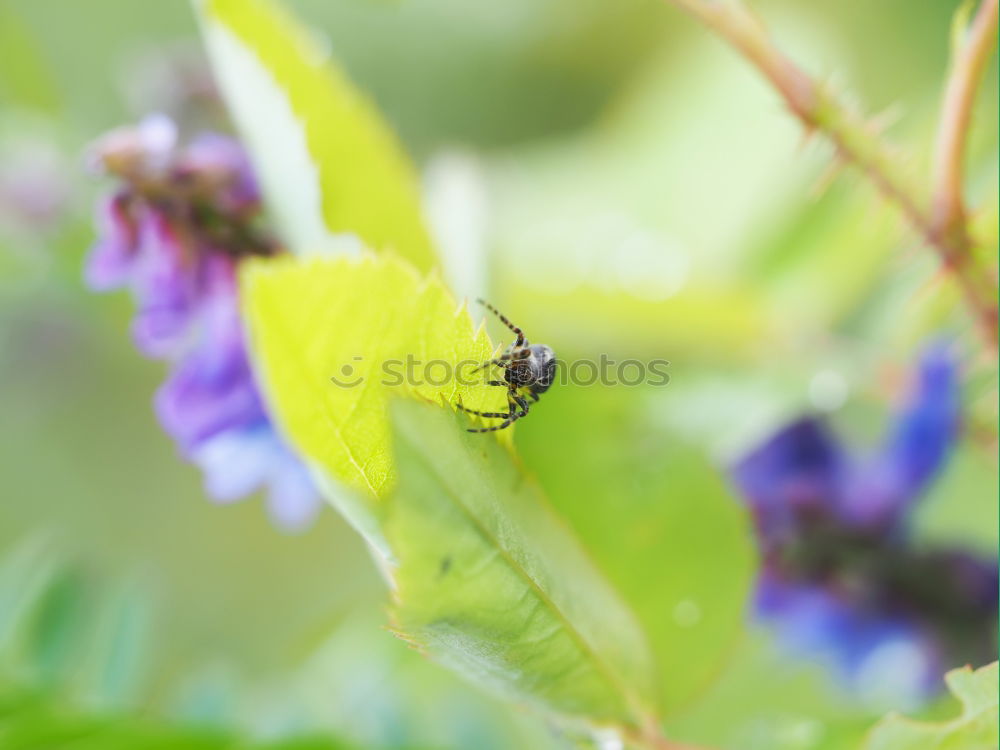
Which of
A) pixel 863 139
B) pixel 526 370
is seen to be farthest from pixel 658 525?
pixel 863 139

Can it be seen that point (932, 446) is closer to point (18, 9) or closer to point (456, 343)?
point (456, 343)

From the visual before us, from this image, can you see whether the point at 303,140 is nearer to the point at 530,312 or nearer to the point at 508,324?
the point at 508,324

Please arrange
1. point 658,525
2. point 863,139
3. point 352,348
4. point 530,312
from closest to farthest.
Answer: point 352,348 < point 863,139 < point 658,525 < point 530,312

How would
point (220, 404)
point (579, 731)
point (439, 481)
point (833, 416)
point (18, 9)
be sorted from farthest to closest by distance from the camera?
point (18, 9) → point (833, 416) → point (220, 404) → point (579, 731) → point (439, 481)

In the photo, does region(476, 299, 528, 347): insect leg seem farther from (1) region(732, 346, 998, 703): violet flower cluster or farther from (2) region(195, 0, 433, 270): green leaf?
(1) region(732, 346, 998, 703): violet flower cluster

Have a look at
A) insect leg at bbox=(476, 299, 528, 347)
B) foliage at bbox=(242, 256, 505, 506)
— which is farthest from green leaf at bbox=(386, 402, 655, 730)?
insect leg at bbox=(476, 299, 528, 347)

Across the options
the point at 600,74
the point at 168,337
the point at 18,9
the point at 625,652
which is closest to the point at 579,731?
the point at 625,652

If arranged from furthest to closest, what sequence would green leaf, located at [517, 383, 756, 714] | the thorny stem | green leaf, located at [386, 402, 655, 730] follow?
green leaf, located at [517, 383, 756, 714] < the thorny stem < green leaf, located at [386, 402, 655, 730]
